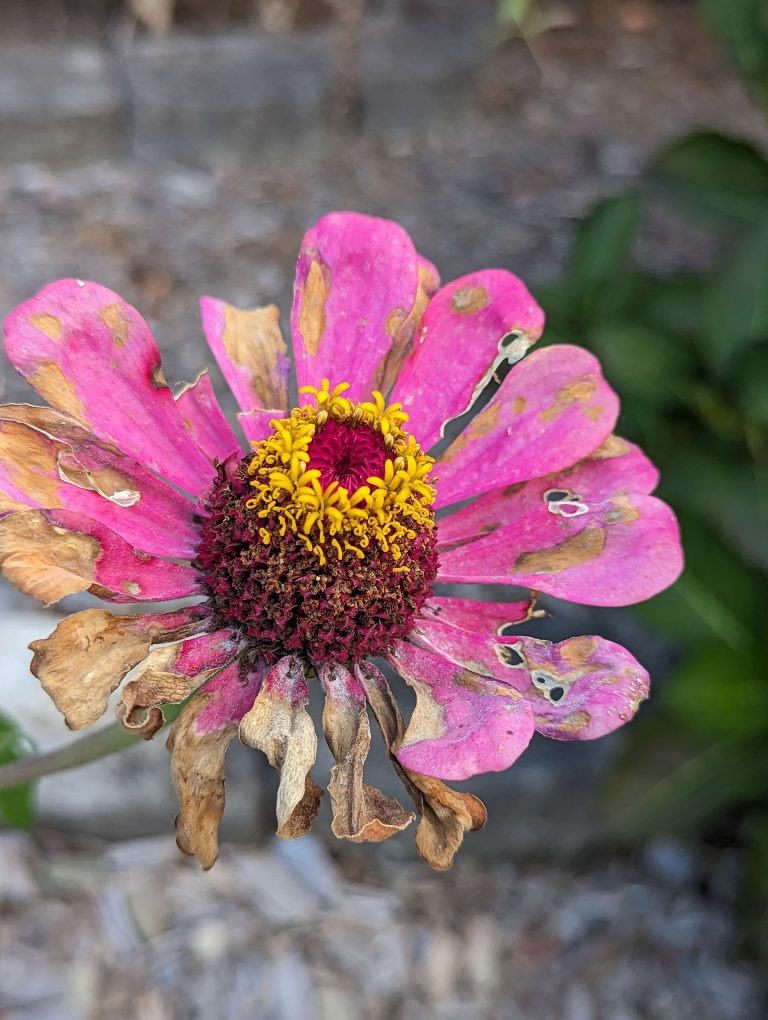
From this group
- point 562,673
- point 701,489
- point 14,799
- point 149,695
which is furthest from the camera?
point 701,489

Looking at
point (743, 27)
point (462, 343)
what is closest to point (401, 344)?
point (462, 343)

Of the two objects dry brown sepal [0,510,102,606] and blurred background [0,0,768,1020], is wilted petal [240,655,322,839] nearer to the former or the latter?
dry brown sepal [0,510,102,606]

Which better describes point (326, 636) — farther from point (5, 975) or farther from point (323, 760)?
point (5, 975)

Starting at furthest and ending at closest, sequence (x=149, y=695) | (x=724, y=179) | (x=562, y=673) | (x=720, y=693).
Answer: (x=724, y=179) < (x=720, y=693) < (x=562, y=673) < (x=149, y=695)

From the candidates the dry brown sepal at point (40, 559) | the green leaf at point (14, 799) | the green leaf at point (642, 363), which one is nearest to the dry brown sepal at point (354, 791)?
the dry brown sepal at point (40, 559)

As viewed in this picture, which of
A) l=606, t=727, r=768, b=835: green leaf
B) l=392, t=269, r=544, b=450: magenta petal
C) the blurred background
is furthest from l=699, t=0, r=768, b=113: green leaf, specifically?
l=392, t=269, r=544, b=450: magenta petal

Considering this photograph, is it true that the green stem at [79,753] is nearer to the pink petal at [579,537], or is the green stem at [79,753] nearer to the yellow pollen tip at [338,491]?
the yellow pollen tip at [338,491]

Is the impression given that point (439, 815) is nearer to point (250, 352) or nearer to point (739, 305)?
point (250, 352)

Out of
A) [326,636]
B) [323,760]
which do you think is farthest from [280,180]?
[326,636]
